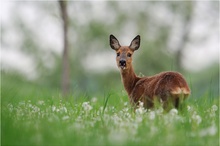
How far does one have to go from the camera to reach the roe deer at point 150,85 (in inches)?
331

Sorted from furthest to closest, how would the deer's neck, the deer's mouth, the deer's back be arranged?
1. the deer's neck
2. the deer's mouth
3. the deer's back

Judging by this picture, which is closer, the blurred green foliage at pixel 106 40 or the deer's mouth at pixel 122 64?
the deer's mouth at pixel 122 64

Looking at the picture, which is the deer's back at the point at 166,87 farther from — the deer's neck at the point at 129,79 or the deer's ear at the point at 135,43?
the deer's ear at the point at 135,43

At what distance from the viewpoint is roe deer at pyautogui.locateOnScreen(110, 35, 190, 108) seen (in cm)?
840

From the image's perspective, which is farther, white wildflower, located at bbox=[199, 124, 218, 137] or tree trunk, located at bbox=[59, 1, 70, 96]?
tree trunk, located at bbox=[59, 1, 70, 96]

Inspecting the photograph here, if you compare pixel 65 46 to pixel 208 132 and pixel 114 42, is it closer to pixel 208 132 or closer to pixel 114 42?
pixel 114 42

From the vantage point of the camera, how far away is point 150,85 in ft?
30.4

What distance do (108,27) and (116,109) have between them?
24.9 metres

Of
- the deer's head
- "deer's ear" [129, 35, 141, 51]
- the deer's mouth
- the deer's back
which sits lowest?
the deer's back

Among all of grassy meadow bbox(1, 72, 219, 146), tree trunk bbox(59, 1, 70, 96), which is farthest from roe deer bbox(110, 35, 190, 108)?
tree trunk bbox(59, 1, 70, 96)

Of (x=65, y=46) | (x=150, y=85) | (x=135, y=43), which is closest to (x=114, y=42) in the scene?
(x=135, y=43)

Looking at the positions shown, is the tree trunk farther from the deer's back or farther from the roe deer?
the deer's back

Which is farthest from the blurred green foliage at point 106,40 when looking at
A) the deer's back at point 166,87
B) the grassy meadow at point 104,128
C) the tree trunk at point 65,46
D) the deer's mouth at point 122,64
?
the grassy meadow at point 104,128

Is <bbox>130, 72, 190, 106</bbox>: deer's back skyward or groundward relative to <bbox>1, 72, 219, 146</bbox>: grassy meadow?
skyward
